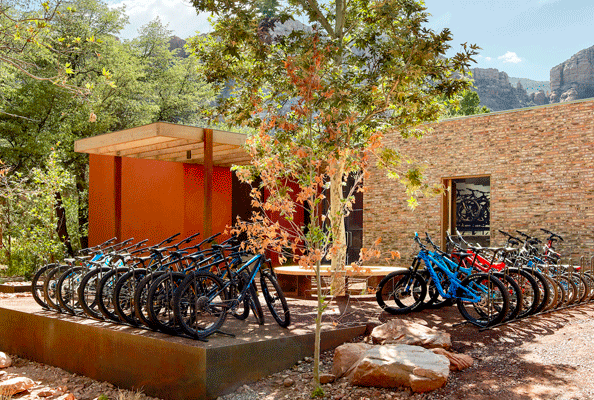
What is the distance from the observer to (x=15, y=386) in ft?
17.0

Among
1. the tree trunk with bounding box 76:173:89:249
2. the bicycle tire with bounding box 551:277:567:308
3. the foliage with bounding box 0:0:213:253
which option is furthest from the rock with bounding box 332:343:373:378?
the tree trunk with bounding box 76:173:89:249

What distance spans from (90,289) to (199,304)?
204 cm

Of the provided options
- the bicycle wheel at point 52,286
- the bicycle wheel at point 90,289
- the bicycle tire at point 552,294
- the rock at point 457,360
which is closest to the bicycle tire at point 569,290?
the bicycle tire at point 552,294

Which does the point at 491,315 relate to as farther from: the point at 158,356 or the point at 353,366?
the point at 158,356

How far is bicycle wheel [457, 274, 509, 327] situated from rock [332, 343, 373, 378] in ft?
5.39

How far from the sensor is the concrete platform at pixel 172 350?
13.7ft

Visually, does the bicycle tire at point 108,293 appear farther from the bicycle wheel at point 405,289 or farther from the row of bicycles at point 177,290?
the bicycle wheel at point 405,289

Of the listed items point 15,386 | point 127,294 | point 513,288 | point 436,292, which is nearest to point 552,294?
point 513,288

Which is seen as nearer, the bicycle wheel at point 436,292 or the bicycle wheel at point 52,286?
the bicycle wheel at point 436,292

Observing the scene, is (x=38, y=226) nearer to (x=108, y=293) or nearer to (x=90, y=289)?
(x=90, y=289)

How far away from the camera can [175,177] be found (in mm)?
12094

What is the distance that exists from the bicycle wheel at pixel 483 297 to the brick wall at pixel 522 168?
17.0ft

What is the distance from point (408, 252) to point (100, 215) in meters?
7.48

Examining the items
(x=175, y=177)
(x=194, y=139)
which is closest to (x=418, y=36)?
(x=194, y=139)
